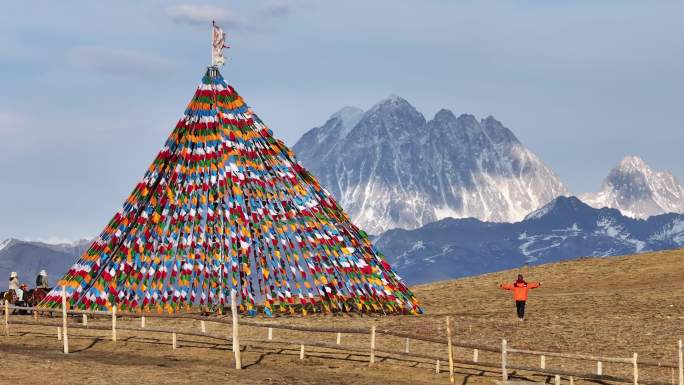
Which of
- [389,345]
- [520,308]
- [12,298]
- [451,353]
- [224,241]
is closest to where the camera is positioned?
[451,353]

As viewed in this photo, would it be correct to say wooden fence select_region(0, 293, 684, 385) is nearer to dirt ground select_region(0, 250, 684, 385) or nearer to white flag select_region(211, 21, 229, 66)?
dirt ground select_region(0, 250, 684, 385)

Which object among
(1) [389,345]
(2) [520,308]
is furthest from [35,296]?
(2) [520,308]

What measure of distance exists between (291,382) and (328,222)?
1886 cm

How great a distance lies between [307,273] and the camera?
51.3 meters

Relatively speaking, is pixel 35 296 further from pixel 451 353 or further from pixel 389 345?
pixel 451 353

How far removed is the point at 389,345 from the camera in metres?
41.0

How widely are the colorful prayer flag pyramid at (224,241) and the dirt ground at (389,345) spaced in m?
1.81

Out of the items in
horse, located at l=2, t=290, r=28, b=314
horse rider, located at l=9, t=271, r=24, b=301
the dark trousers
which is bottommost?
the dark trousers

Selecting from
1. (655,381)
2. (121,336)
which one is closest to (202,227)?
(121,336)

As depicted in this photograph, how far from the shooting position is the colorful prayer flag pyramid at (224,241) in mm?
50000

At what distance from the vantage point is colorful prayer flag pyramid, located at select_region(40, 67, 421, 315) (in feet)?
164

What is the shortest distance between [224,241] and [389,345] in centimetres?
1166

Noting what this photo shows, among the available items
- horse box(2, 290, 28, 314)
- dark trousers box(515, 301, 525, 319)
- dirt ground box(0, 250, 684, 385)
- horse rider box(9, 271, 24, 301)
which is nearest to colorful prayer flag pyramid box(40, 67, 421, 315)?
horse box(2, 290, 28, 314)

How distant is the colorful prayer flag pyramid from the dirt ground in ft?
5.95
